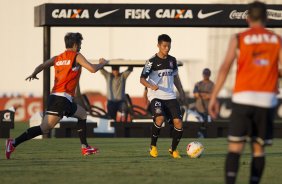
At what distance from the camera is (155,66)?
16906 mm

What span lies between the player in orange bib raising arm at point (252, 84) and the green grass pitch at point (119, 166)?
1.91 meters

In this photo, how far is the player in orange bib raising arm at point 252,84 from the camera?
397 inches

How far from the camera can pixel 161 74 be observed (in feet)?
55.6

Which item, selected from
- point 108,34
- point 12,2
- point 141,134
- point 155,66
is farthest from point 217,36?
point 155,66

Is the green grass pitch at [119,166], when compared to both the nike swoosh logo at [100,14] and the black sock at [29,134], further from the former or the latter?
the nike swoosh logo at [100,14]

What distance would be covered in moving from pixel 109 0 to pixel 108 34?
1.77 m

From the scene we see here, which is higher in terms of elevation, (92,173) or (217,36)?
(217,36)

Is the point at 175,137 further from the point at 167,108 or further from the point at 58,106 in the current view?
the point at 58,106

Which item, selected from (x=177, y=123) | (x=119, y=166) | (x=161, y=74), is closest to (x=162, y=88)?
(x=161, y=74)

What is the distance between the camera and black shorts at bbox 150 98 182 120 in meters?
16.8

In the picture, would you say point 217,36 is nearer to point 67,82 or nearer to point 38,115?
point 38,115

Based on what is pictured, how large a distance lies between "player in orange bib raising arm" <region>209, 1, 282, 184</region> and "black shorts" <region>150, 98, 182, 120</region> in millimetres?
6637

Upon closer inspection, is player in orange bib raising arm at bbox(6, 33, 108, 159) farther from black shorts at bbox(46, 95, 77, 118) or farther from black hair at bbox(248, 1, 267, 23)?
black hair at bbox(248, 1, 267, 23)

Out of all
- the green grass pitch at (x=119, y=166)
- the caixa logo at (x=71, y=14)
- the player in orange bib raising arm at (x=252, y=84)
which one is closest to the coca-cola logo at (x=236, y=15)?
the caixa logo at (x=71, y=14)
